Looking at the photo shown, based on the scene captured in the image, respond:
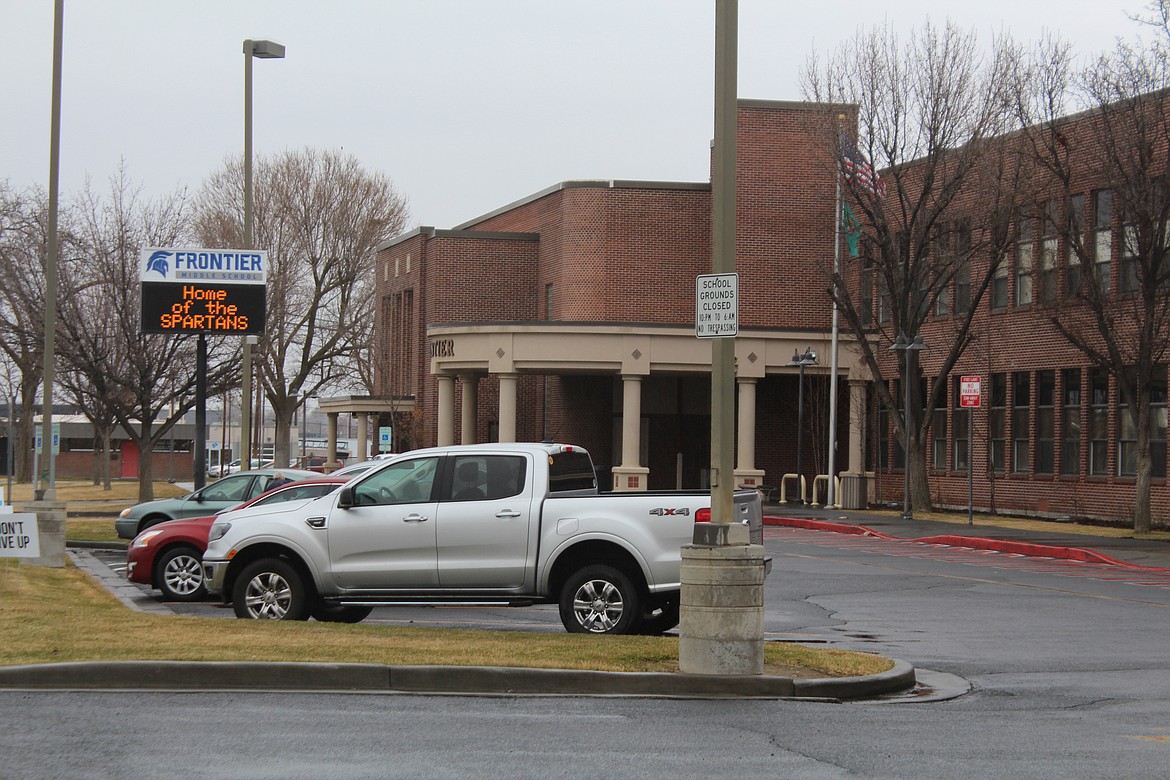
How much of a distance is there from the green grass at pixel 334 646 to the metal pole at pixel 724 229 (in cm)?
148

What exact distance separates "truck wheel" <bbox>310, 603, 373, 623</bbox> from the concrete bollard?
5.26m

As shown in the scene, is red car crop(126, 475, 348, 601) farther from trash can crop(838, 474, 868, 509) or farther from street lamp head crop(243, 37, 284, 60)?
trash can crop(838, 474, 868, 509)

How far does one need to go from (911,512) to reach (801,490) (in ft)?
20.8

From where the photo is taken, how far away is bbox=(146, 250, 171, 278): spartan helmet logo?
24.3m

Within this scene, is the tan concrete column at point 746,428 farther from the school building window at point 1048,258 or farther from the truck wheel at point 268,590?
the truck wheel at point 268,590

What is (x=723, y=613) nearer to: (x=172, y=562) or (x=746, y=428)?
(x=172, y=562)

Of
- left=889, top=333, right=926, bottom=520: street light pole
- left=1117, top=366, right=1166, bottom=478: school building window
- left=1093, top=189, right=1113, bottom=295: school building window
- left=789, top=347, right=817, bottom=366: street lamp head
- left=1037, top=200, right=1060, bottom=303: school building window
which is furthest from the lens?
left=789, top=347, right=817, bottom=366: street lamp head

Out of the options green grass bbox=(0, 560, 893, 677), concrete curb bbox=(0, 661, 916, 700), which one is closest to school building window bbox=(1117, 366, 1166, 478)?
green grass bbox=(0, 560, 893, 677)

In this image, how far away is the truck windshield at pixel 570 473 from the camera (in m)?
14.2

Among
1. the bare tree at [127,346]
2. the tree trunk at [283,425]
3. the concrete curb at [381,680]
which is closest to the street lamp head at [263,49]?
the bare tree at [127,346]

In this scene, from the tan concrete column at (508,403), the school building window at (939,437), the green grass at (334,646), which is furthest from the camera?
the tan concrete column at (508,403)

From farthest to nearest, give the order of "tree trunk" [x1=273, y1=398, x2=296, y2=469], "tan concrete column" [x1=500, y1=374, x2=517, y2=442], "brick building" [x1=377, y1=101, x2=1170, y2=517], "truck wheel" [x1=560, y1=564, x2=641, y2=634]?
"tree trunk" [x1=273, y1=398, x2=296, y2=469], "tan concrete column" [x1=500, y1=374, x2=517, y2=442], "brick building" [x1=377, y1=101, x2=1170, y2=517], "truck wheel" [x1=560, y1=564, x2=641, y2=634]

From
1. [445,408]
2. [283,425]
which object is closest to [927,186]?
[445,408]

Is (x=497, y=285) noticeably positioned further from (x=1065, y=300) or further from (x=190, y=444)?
(x=190, y=444)
